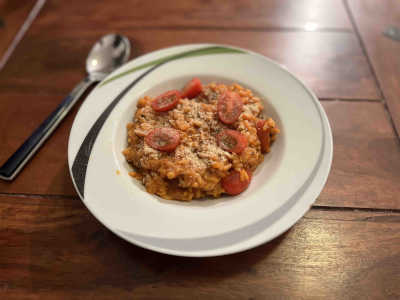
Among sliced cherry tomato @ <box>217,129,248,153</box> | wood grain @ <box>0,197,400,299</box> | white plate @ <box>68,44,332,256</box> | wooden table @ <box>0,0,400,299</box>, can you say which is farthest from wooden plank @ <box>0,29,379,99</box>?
wood grain @ <box>0,197,400,299</box>

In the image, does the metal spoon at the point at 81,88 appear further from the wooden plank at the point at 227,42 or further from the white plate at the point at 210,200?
the white plate at the point at 210,200

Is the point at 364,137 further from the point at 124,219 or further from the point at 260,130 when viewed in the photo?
the point at 124,219

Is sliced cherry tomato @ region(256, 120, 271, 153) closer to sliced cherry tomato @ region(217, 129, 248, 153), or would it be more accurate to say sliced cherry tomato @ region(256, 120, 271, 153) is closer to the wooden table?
sliced cherry tomato @ region(217, 129, 248, 153)

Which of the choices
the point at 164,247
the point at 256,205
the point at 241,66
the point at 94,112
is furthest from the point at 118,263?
the point at 241,66

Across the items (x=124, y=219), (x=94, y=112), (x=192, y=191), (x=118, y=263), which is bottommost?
(x=118, y=263)

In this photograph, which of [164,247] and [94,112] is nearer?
[164,247]

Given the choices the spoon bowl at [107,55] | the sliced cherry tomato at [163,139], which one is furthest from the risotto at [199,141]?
the spoon bowl at [107,55]

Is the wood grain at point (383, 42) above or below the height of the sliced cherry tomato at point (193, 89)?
below
